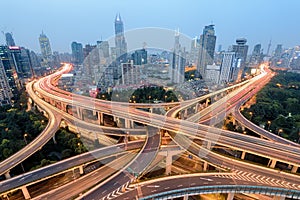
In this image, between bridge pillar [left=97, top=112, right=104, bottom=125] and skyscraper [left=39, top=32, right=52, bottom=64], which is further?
skyscraper [left=39, top=32, right=52, bottom=64]

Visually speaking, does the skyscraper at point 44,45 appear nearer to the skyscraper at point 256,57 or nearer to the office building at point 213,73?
the office building at point 213,73

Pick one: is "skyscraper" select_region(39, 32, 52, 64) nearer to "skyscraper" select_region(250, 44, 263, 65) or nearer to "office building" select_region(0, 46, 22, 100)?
"office building" select_region(0, 46, 22, 100)

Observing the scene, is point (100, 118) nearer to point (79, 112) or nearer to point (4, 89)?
point (79, 112)

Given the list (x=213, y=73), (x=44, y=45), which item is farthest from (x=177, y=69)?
(x=44, y=45)

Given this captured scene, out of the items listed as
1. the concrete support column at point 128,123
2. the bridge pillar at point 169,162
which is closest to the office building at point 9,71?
the concrete support column at point 128,123

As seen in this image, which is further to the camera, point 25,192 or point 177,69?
point 177,69

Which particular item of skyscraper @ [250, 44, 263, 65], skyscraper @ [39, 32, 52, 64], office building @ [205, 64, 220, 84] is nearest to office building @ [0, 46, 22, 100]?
office building @ [205, 64, 220, 84]

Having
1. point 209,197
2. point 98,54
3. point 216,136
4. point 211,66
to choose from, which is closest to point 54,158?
point 209,197

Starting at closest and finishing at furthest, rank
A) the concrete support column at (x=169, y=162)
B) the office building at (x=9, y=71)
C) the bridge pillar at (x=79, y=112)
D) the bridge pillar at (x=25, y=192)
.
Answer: the bridge pillar at (x=25, y=192) → the concrete support column at (x=169, y=162) → the bridge pillar at (x=79, y=112) → the office building at (x=9, y=71)
